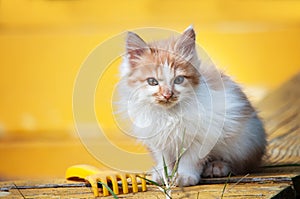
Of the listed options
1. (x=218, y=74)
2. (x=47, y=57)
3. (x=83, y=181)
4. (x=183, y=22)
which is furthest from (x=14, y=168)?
(x=218, y=74)

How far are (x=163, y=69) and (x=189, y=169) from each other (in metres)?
0.24

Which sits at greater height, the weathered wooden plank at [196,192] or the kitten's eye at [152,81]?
the kitten's eye at [152,81]

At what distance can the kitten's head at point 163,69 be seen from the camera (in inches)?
46.9

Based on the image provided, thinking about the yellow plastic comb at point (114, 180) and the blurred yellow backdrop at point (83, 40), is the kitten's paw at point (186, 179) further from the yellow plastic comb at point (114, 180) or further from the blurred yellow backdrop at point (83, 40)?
the blurred yellow backdrop at point (83, 40)

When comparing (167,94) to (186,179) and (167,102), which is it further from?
(186,179)

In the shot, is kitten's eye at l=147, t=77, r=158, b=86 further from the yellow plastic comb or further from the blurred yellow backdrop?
the blurred yellow backdrop

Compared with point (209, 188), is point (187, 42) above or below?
above

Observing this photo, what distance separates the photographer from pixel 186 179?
1240 millimetres

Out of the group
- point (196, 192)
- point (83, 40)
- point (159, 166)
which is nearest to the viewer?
point (196, 192)

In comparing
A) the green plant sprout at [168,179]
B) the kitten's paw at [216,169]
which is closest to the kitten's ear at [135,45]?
the green plant sprout at [168,179]

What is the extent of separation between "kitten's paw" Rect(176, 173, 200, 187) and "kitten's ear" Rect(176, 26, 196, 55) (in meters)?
0.26

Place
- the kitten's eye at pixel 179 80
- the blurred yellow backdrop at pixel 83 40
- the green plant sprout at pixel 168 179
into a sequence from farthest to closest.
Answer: the blurred yellow backdrop at pixel 83 40 → the kitten's eye at pixel 179 80 → the green plant sprout at pixel 168 179

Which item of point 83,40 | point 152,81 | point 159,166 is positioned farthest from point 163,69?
point 83,40

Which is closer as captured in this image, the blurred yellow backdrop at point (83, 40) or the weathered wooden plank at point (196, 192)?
the weathered wooden plank at point (196, 192)
